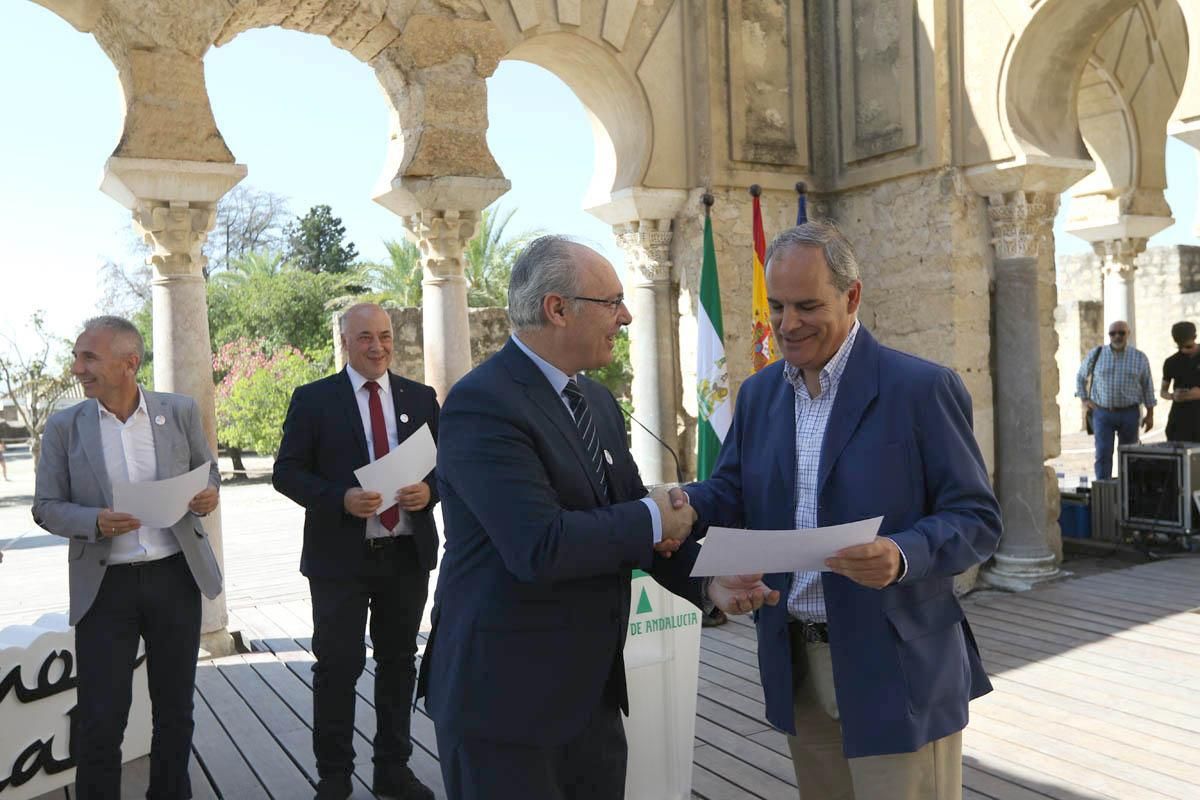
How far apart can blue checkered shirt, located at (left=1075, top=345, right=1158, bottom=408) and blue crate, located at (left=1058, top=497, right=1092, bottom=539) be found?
1233 millimetres

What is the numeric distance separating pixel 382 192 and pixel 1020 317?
14.5 ft

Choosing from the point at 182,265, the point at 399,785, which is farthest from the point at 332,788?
the point at 182,265

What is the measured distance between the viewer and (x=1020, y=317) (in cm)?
712

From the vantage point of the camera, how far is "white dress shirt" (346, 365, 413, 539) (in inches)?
145

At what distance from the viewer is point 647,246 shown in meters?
7.25

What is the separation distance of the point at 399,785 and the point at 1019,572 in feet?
16.1

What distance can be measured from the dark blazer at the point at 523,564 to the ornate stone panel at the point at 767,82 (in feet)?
17.9

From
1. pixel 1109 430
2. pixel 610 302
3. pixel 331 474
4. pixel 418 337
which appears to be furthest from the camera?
pixel 418 337

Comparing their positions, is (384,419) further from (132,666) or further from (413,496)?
(132,666)

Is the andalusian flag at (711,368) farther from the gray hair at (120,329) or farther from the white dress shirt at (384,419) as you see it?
the gray hair at (120,329)

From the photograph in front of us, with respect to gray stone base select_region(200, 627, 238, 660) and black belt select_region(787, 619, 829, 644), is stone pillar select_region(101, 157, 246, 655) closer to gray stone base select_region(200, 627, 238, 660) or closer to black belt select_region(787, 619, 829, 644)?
gray stone base select_region(200, 627, 238, 660)

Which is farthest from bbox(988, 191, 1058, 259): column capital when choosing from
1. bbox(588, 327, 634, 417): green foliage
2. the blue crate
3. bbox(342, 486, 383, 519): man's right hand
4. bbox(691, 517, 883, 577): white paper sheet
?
bbox(588, 327, 634, 417): green foliage

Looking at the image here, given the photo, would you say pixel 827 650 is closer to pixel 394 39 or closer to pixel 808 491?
pixel 808 491

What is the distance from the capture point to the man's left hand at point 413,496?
11.8 ft
